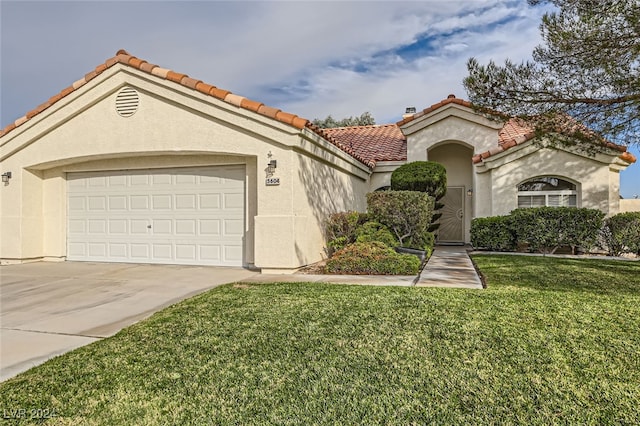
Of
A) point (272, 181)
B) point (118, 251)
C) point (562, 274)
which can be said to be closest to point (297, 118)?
point (272, 181)

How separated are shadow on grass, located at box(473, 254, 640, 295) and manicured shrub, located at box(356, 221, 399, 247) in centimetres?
234

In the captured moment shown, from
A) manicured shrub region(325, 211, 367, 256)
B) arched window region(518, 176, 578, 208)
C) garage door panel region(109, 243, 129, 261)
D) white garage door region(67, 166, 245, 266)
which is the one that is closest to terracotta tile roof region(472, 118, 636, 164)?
arched window region(518, 176, 578, 208)

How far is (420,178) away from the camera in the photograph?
1410 centimetres

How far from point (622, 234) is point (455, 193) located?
282 inches

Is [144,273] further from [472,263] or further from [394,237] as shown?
[472,263]

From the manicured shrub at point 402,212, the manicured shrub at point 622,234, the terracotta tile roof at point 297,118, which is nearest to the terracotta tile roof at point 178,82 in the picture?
the terracotta tile roof at point 297,118

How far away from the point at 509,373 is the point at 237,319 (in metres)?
3.40

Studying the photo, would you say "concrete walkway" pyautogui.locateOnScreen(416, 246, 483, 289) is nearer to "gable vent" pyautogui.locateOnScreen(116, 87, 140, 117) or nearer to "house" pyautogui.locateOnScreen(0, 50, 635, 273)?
"house" pyautogui.locateOnScreen(0, 50, 635, 273)

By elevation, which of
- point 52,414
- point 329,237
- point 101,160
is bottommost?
point 52,414

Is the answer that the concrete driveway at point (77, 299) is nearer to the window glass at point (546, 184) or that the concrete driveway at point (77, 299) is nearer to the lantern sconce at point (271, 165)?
the lantern sconce at point (271, 165)

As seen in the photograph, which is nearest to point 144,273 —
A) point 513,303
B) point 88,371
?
point 88,371

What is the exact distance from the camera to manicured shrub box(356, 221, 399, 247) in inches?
418

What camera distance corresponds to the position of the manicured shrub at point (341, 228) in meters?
11.4

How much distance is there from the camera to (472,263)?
10547 mm
